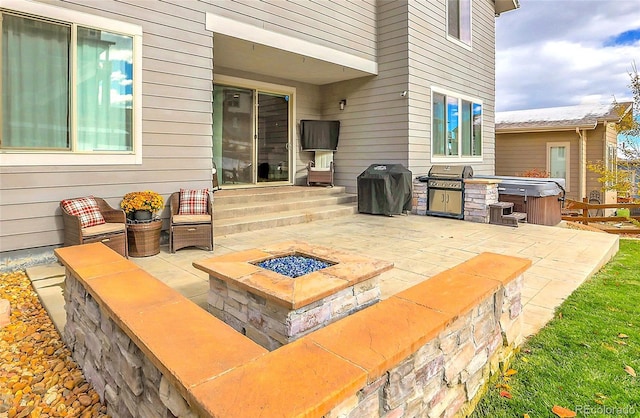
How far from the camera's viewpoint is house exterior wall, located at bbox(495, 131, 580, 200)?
1290 cm

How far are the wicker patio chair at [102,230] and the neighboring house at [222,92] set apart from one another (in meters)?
0.23

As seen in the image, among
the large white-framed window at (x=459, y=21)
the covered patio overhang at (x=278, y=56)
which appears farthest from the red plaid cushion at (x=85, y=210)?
the large white-framed window at (x=459, y=21)

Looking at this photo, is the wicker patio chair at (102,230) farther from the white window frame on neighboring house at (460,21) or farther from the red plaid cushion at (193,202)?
the white window frame on neighboring house at (460,21)

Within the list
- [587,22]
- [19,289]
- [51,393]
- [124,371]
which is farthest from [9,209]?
[587,22]

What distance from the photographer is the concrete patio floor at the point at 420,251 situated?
3.18m

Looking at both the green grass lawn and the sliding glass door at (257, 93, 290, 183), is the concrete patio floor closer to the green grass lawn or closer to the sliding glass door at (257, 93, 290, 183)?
the green grass lawn

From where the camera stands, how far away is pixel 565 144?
42.8ft

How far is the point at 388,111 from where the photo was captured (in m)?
7.95

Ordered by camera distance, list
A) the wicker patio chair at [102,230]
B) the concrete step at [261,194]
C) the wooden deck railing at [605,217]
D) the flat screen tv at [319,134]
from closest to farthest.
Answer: the wicker patio chair at [102,230] → the concrete step at [261,194] → the wooden deck railing at [605,217] → the flat screen tv at [319,134]

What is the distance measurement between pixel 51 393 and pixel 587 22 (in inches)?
759

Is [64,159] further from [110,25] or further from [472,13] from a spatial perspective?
[472,13]

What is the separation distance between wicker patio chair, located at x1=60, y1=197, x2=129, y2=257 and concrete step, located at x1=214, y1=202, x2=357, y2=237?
1.42 metres

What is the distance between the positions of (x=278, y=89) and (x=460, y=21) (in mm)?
4995

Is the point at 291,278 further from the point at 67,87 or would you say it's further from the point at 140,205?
the point at 67,87
